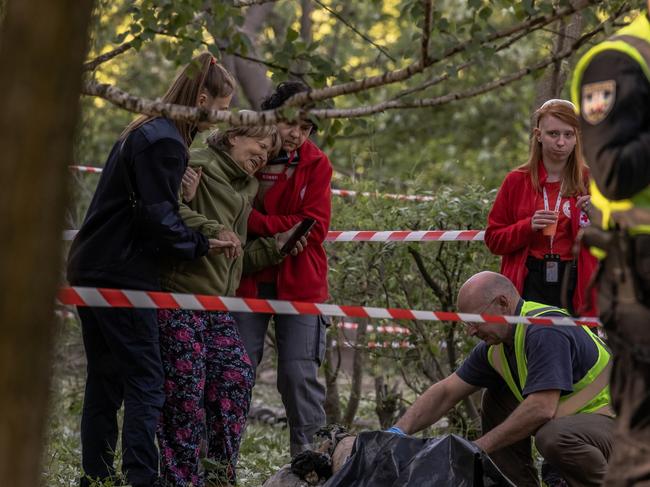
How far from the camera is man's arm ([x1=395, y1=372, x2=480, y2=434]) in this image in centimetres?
510

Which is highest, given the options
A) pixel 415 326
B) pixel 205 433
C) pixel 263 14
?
pixel 263 14

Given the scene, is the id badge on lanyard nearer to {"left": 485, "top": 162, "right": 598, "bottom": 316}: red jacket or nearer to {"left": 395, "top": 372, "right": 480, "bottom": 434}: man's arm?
{"left": 485, "top": 162, "right": 598, "bottom": 316}: red jacket

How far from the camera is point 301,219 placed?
225 inches

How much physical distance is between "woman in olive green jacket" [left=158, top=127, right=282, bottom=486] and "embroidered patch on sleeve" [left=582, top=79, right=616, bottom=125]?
7.61 feet

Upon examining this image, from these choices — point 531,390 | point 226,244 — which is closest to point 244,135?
point 226,244

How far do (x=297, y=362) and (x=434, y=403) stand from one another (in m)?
0.84

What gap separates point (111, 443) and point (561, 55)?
277 centimetres

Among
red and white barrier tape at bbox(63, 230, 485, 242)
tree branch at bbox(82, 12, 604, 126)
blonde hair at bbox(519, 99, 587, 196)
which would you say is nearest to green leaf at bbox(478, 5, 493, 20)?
tree branch at bbox(82, 12, 604, 126)

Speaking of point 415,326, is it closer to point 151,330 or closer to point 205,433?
point 205,433

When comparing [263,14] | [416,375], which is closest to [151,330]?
[416,375]

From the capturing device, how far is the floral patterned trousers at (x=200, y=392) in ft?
16.8

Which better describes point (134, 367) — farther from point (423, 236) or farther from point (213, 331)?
point (423, 236)

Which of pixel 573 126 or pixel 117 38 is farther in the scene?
pixel 573 126

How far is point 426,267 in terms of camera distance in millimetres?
6977
